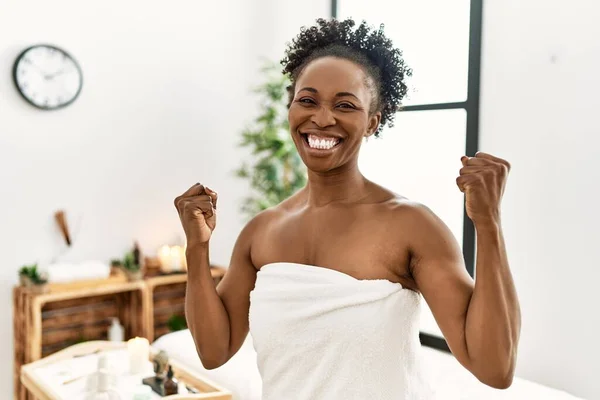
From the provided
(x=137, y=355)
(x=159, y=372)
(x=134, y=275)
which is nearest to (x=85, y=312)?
(x=134, y=275)

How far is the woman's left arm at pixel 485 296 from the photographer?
748 millimetres

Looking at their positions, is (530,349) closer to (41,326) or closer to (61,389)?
(61,389)

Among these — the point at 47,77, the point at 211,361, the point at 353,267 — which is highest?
the point at 47,77

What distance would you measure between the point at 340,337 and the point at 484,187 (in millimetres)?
323

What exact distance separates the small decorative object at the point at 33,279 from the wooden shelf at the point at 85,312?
0.03 m

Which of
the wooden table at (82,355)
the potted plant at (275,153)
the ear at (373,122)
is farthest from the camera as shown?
the potted plant at (275,153)

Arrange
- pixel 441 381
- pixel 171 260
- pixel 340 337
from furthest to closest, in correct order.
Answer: pixel 171 260, pixel 441 381, pixel 340 337

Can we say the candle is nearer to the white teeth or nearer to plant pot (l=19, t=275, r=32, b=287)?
plant pot (l=19, t=275, r=32, b=287)

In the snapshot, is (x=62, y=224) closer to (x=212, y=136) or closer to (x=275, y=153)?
(x=212, y=136)

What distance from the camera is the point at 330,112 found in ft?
2.94

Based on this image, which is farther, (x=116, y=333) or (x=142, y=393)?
(x=116, y=333)

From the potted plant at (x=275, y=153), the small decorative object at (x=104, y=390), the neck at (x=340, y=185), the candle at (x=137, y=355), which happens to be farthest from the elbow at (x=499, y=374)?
the potted plant at (x=275, y=153)

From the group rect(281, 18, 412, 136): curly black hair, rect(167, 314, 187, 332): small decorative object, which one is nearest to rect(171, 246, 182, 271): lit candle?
rect(167, 314, 187, 332): small decorative object

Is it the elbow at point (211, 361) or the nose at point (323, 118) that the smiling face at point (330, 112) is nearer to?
the nose at point (323, 118)
